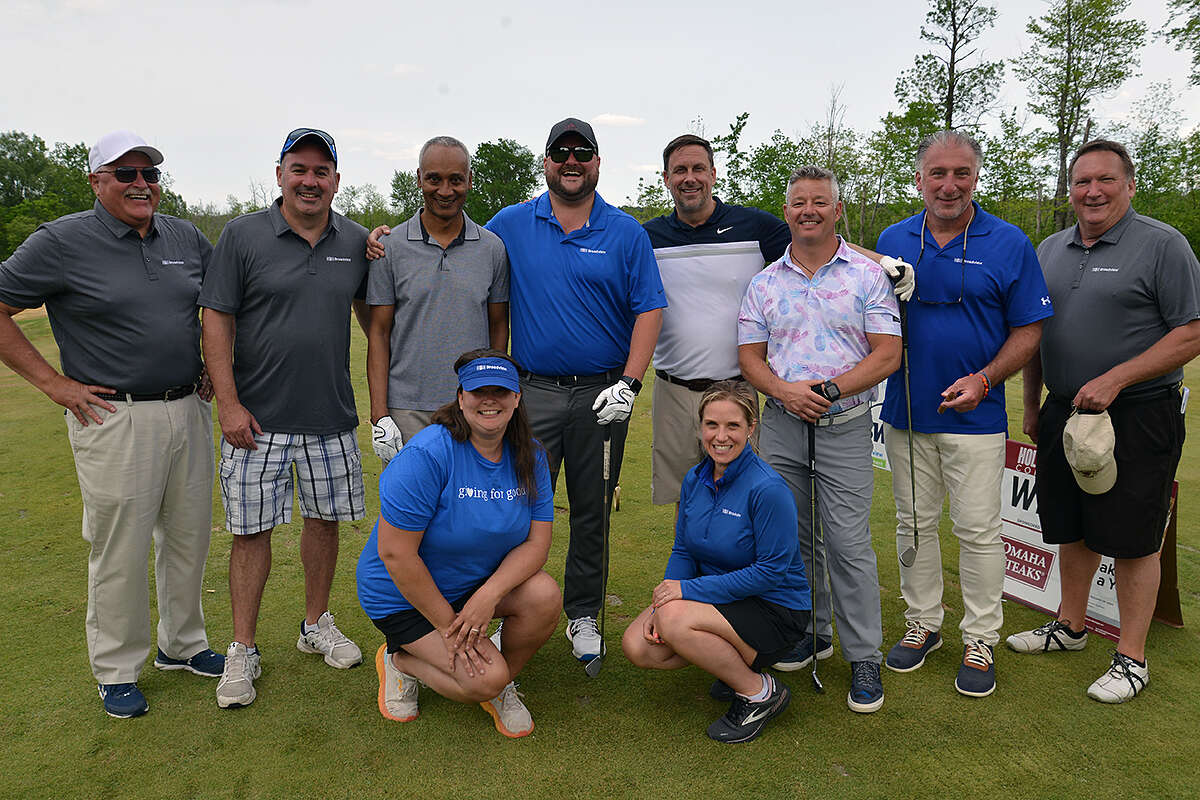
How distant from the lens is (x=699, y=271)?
408 centimetres

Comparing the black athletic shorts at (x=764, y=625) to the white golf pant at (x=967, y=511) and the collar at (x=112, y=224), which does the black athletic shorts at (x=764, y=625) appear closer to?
the white golf pant at (x=967, y=511)

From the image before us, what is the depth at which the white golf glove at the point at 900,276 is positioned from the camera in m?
3.49

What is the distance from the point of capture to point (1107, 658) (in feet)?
12.8

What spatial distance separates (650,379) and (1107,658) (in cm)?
902

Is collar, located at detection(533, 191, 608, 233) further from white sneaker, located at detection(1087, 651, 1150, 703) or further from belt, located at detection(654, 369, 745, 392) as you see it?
white sneaker, located at detection(1087, 651, 1150, 703)

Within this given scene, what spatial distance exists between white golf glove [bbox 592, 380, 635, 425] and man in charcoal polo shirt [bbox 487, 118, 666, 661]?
2.9 inches

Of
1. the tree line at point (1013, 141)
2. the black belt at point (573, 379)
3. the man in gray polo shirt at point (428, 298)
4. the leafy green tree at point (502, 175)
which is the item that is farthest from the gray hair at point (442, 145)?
the leafy green tree at point (502, 175)

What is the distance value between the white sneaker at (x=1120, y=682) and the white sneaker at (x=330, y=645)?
11.1 feet

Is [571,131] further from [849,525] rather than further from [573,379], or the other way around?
[849,525]

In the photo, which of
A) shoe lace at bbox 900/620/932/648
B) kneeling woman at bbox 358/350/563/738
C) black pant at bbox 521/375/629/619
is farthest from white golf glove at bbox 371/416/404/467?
shoe lace at bbox 900/620/932/648

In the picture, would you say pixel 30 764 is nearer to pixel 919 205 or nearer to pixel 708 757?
pixel 708 757

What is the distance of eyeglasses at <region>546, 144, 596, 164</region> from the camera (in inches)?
151

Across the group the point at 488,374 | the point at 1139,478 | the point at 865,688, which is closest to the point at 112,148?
the point at 488,374

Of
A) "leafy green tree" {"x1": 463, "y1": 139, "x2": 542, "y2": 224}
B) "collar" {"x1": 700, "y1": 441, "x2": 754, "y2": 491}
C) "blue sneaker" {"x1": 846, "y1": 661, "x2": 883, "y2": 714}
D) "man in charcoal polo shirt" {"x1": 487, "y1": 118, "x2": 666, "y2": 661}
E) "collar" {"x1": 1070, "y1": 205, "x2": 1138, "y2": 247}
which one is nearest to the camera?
"collar" {"x1": 700, "y1": 441, "x2": 754, "y2": 491}
